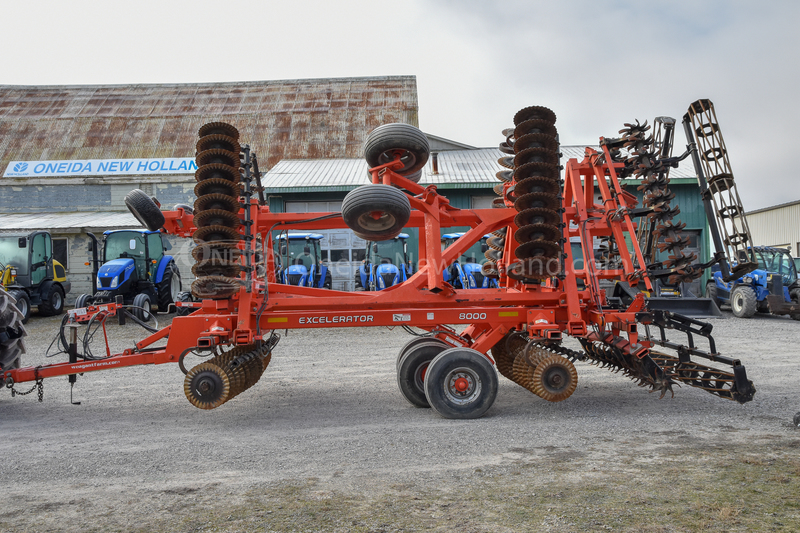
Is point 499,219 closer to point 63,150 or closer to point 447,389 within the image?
point 447,389

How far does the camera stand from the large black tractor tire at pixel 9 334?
645cm

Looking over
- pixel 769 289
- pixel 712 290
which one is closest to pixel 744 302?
pixel 769 289

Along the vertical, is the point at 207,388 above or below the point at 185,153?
below

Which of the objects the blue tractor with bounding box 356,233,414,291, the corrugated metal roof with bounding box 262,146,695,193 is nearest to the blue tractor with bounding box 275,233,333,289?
the blue tractor with bounding box 356,233,414,291

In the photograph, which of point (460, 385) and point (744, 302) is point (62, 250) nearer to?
point (460, 385)

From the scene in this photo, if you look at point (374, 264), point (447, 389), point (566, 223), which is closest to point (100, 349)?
point (374, 264)

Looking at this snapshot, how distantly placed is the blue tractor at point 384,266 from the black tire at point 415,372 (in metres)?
8.11

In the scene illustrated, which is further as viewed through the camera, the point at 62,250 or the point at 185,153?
the point at 185,153

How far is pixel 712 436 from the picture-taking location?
4938mm

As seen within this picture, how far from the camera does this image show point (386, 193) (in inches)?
223

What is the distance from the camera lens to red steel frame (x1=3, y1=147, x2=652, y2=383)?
19.4 ft

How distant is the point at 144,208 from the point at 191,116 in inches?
955

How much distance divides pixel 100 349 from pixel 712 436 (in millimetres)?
10573

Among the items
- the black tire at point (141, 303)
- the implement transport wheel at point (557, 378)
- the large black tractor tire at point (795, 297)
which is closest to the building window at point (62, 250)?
the black tire at point (141, 303)
